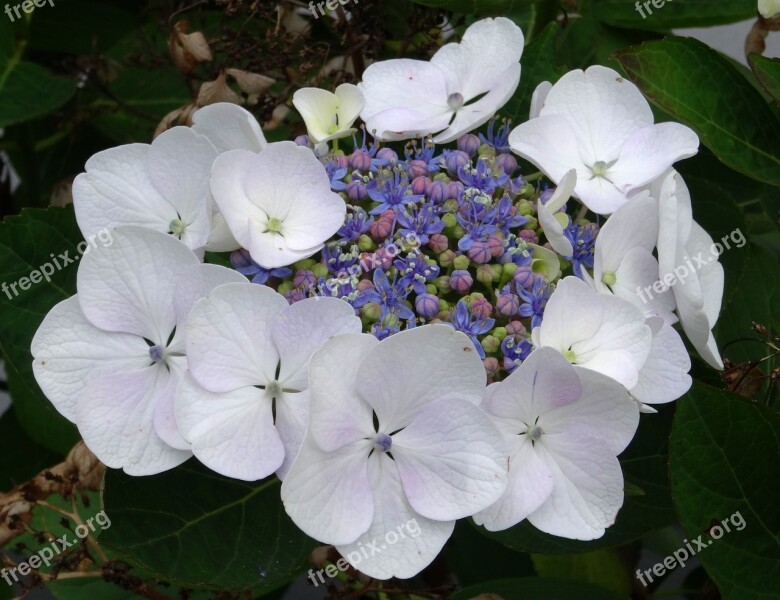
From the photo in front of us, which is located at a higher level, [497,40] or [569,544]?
[497,40]

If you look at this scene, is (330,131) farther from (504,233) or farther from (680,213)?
(680,213)

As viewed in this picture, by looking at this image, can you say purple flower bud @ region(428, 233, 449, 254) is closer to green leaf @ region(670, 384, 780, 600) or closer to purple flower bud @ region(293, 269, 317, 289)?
purple flower bud @ region(293, 269, 317, 289)

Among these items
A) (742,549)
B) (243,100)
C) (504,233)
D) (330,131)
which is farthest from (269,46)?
(742,549)

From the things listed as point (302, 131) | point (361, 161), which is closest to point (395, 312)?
point (361, 161)

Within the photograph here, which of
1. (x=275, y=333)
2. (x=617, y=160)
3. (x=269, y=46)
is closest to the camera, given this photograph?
(x=275, y=333)

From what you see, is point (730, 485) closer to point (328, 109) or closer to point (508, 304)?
point (508, 304)

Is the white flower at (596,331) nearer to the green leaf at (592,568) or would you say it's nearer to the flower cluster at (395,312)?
the flower cluster at (395,312)

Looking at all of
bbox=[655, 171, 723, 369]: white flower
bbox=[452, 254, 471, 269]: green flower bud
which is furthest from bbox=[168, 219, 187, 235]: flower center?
bbox=[655, 171, 723, 369]: white flower

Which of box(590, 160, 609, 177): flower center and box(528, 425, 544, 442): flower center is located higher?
box(590, 160, 609, 177): flower center

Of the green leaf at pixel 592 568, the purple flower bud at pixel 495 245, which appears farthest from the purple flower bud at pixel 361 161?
the green leaf at pixel 592 568
